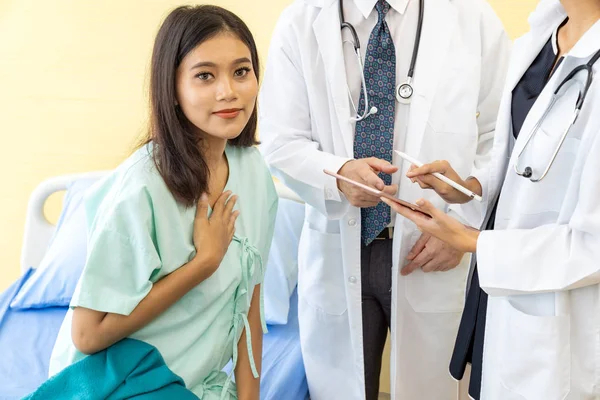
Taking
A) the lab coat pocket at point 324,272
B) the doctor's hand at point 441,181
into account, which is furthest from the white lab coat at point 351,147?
the doctor's hand at point 441,181

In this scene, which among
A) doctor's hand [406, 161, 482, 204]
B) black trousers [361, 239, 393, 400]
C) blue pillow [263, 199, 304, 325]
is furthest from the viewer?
blue pillow [263, 199, 304, 325]

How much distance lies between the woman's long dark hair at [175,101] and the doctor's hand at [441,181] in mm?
490

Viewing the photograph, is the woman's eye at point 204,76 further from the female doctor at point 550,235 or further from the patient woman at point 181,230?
the female doctor at point 550,235

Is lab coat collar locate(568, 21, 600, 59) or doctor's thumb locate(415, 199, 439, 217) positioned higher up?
lab coat collar locate(568, 21, 600, 59)

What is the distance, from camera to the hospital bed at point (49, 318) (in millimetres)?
2051

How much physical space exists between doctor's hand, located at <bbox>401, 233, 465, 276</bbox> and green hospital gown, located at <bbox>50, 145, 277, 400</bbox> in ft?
1.30

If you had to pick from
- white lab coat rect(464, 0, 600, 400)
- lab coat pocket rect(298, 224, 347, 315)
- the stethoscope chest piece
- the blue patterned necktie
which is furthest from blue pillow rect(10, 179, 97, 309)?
white lab coat rect(464, 0, 600, 400)

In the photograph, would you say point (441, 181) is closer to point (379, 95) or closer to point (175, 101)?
point (379, 95)

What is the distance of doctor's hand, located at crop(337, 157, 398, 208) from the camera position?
1717mm

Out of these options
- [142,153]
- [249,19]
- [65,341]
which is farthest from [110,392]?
[249,19]

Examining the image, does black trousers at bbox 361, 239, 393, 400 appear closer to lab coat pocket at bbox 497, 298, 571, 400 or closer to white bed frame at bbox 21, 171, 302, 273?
lab coat pocket at bbox 497, 298, 571, 400

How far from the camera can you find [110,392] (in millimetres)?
1424

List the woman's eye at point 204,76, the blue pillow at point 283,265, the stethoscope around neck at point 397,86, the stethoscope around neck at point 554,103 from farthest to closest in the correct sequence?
the blue pillow at point 283,265 < the stethoscope around neck at point 397,86 < the woman's eye at point 204,76 < the stethoscope around neck at point 554,103

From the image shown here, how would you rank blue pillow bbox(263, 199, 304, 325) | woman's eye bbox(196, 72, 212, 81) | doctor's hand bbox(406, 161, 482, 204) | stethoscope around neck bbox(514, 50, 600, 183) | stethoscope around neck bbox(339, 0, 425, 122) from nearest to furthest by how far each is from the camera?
stethoscope around neck bbox(514, 50, 600, 183)
woman's eye bbox(196, 72, 212, 81)
doctor's hand bbox(406, 161, 482, 204)
stethoscope around neck bbox(339, 0, 425, 122)
blue pillow bbox(263, 199, 304, 325)
